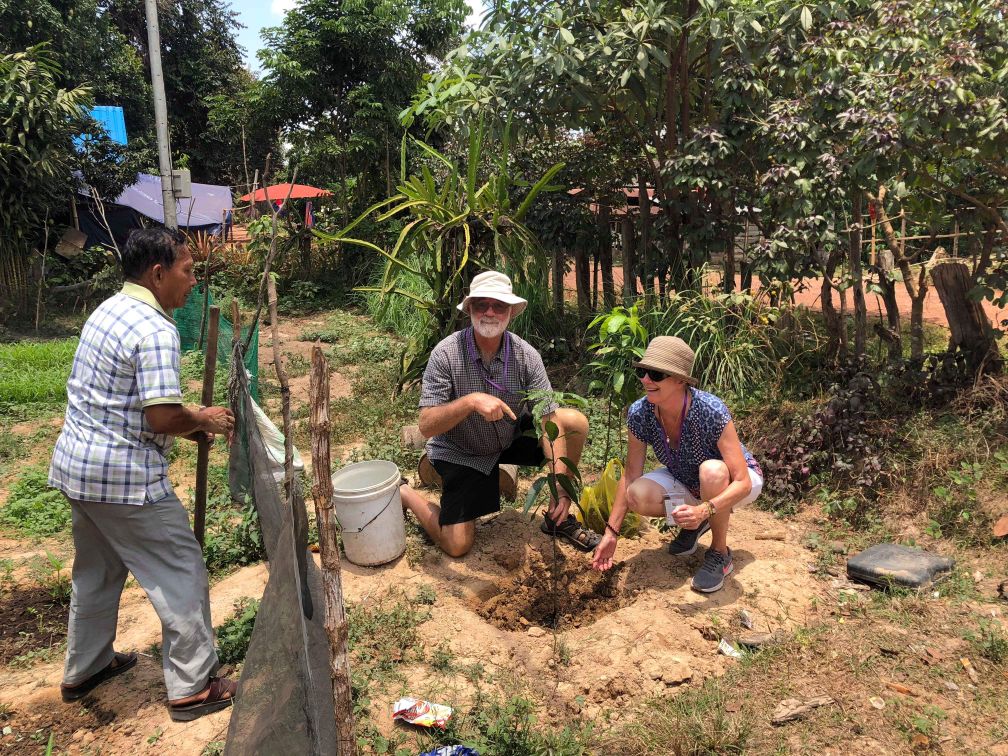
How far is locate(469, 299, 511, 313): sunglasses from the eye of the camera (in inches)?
132

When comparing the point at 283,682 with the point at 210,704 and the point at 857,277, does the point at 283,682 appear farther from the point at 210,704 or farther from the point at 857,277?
the point at 857,277

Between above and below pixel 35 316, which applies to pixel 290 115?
above

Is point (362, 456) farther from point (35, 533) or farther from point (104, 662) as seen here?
point (104, 662)

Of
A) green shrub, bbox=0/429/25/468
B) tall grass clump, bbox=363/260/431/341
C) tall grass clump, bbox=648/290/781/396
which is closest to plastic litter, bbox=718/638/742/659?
tall grass clump, bbox=648/290/781/396

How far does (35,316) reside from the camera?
410 inches

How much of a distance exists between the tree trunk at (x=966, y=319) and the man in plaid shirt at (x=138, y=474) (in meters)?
4.16

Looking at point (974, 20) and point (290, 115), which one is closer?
point (974, 20)

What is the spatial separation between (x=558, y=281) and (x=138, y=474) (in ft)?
16.9

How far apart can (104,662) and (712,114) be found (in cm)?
570

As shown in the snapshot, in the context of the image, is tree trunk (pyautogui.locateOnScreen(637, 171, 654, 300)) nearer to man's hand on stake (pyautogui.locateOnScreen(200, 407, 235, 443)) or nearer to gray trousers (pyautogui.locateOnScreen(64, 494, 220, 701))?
man's hand on stake (pyautogui.locateOnScreen(200, 407, 235, 443))

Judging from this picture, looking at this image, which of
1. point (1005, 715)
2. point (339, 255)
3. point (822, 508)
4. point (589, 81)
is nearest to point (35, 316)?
point (339, 255)

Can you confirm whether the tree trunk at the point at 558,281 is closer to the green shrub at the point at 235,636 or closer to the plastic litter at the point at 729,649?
the plastic litter at the point at 729,649

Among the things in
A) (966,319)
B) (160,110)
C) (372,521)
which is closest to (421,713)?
(372,521)

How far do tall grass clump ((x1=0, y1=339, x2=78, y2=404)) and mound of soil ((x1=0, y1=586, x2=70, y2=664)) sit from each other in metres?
3.82
